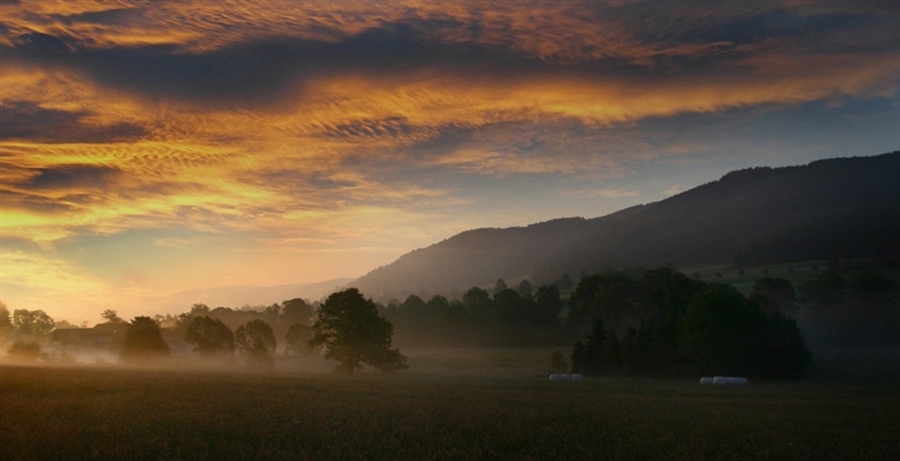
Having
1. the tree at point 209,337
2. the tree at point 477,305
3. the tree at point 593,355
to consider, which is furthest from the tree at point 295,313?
the tree at point 593,355

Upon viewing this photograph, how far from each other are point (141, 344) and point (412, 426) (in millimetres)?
78660

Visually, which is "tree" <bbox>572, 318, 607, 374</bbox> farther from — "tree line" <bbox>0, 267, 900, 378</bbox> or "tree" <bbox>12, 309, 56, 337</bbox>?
"tree" <bbox>12, 309, 56, 337</bbox>

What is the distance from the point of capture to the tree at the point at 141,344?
8344cm

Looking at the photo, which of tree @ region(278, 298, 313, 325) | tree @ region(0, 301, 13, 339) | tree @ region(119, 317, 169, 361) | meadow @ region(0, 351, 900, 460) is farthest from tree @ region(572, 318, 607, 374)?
tree @ region(0, 301, 13, 339)

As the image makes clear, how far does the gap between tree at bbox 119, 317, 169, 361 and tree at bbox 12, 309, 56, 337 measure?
5923 cm

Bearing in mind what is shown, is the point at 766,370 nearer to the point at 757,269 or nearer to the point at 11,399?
the point at 11,399

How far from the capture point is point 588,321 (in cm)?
11556

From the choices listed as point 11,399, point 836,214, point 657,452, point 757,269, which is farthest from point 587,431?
point 836,214

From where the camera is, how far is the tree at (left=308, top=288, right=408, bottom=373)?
64.6 meters

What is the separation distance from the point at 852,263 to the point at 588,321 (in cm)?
7391

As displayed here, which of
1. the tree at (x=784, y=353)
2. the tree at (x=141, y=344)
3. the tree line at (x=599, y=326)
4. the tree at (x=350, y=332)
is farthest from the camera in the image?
the tree at (x=141, y=344)

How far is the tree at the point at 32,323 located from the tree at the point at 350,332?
99.1 meters

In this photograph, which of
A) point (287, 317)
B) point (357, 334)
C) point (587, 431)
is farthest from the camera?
point (287, 317)

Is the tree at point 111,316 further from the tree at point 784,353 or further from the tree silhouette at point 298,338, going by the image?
the tree at point 784,353
